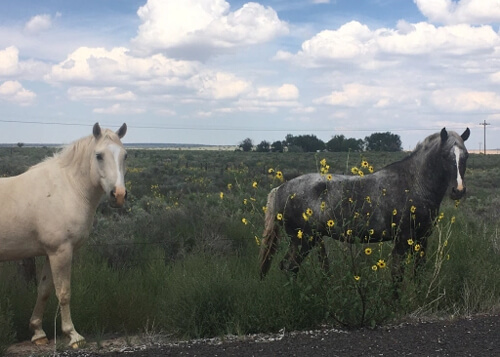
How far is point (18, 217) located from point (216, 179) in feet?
76.4

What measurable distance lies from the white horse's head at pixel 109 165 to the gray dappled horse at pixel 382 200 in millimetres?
2049

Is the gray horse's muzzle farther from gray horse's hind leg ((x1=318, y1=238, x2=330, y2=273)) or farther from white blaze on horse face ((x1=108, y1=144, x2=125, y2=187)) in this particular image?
white blaze on horse face ((x1=108, y1=144, x2=125, y2=187))

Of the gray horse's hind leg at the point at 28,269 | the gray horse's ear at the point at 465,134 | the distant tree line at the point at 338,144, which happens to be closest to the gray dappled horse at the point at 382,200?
the gray horse's ear at the point at 465,134

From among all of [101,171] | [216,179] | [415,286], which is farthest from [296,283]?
[216,179]

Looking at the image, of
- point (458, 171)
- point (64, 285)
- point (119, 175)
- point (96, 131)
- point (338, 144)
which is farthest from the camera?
point (338, 144)

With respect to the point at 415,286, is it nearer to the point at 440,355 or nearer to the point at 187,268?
the point at 440,355

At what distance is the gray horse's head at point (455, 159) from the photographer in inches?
287

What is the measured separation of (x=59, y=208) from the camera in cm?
654

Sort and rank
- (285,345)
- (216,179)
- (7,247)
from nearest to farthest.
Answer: (285,345), (7,247), (216,179)

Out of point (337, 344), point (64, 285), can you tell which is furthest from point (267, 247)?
point (64, 285)

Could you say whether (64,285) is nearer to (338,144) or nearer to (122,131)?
(122,131)

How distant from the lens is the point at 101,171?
6.58 metres

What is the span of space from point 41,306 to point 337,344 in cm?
328

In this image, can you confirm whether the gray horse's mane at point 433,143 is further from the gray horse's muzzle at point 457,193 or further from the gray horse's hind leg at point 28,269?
the gray horse's hind leg at point 28,269
